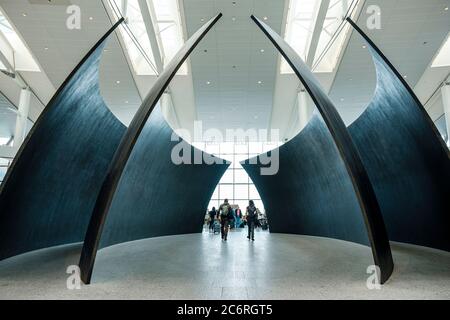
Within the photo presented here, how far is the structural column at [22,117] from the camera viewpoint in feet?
58.0

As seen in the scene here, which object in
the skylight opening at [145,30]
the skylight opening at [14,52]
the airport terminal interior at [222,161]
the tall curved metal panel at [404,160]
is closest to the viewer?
the airport terminal interior at [222,161]

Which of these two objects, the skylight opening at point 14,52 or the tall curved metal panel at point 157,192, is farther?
the skylight opening at point 14,52

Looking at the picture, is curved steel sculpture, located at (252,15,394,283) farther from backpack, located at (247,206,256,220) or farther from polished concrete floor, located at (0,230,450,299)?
backpack, located at (247,206,256,220)

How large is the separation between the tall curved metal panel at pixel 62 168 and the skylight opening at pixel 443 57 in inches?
700

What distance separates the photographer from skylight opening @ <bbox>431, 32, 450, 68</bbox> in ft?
47.1

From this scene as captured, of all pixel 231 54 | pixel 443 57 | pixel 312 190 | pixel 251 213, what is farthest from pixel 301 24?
pixel 251 213

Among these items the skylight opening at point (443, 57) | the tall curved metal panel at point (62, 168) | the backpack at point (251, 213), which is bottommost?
the backpack at point (251, 213)

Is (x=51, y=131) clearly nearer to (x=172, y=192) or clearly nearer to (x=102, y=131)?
(x=102, y=131)

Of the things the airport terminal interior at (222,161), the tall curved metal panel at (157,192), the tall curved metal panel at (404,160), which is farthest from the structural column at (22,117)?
the tall curved metal panel at (404,160)

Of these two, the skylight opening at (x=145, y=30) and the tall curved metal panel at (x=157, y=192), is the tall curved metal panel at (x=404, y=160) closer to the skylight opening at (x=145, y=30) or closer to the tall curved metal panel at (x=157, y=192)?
the tall curved metal panel at (x=157, y=192)

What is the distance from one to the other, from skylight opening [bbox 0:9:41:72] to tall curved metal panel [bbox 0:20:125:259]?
13.4 meters

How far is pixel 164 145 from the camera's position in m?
9.15

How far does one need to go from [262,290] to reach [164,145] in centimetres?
670

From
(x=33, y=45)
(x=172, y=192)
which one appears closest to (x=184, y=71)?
(x=33, y=45)
